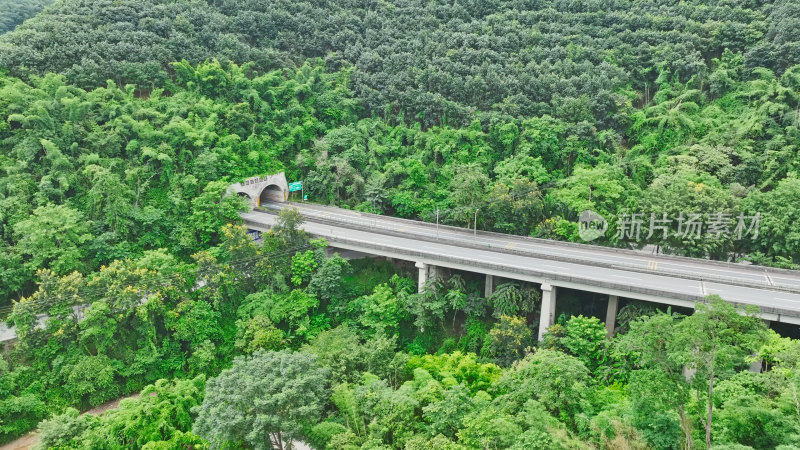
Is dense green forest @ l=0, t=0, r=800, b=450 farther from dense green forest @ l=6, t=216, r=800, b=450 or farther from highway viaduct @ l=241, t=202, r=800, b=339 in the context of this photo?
highway viaduct @ l=241, t=202, r=800, b=339

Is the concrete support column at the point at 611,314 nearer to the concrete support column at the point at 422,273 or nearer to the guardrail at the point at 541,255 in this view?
the guardrail at the point at 541,255

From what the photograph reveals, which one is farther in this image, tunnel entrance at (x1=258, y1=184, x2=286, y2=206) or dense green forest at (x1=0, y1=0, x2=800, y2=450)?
tunnel entrance at (x1=258, y1=184, x2=286, y2=206)

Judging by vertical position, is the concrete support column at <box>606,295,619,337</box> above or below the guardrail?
below

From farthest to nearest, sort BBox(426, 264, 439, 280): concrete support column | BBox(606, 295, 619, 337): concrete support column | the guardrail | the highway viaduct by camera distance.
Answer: BBox(426, 264, 439, 280): concrete support column < BBox(606, 295, 619, 337): concrete support column < the guardrail < the highway viaduct

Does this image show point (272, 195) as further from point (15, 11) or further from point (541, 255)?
point (15, 11)

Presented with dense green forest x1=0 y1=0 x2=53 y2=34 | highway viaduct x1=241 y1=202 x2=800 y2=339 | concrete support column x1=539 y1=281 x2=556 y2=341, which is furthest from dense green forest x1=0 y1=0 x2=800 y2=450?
dense green forest x1=0 y1=0 x2=53 y2=34

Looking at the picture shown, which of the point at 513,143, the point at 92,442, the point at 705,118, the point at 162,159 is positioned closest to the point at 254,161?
the point at 162,159
